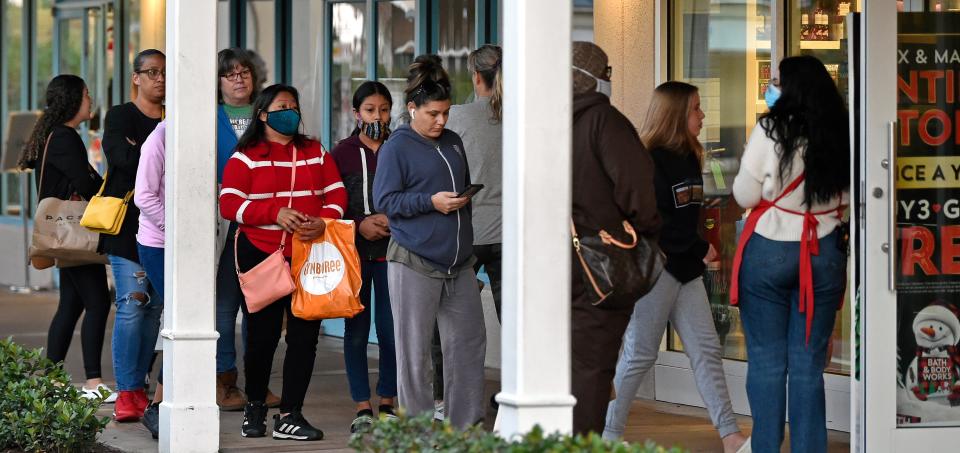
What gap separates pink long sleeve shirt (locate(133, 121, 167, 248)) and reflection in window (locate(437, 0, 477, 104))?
3.17 metres

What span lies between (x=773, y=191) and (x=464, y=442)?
2.07 meters

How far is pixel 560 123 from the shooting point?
553 cm

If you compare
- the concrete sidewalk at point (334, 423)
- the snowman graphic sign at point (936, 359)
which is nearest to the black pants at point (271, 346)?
the concrete sidewalk at point (334, 423)

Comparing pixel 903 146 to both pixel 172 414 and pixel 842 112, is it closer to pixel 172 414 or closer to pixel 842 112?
pixel 842 112

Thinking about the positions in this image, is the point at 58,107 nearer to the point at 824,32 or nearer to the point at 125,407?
the point at 125,407

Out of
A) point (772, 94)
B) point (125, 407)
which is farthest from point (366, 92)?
point (772, 94)

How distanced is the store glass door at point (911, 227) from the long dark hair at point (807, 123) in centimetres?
20

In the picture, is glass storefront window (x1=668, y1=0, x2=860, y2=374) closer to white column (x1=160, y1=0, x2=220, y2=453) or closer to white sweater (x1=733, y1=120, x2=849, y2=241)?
white sweater (x1=733, y1=120, x2=849, y2=241)

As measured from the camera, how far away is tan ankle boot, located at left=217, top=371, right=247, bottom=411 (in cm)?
890

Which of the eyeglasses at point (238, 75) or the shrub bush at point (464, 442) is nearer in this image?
the shrub bush at point (464, 442)

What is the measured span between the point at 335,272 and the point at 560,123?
257 centimetres

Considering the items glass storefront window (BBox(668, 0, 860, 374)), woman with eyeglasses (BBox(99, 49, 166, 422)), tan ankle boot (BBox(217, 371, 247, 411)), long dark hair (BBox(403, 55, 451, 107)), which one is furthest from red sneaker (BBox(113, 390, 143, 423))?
glass storefront window (BBox(668, 0, 860, 374))

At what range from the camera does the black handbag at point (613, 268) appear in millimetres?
5926

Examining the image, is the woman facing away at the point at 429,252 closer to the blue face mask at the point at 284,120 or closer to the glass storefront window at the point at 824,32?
the blue face mask at the point at 284,120
